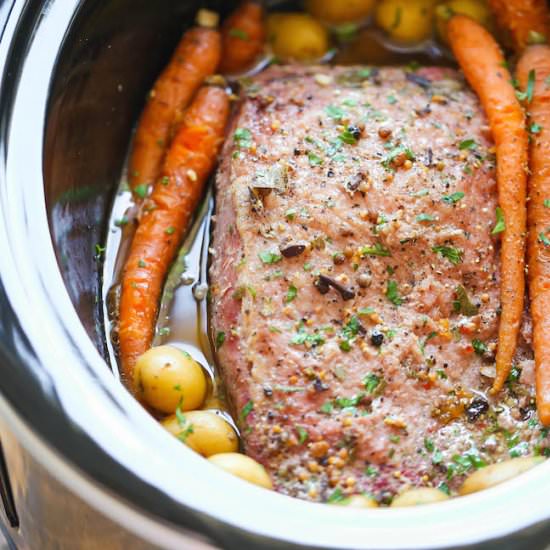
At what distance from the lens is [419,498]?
1.99 meters

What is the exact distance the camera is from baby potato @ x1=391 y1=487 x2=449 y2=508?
6.51 ft

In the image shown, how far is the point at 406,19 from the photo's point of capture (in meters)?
3.11

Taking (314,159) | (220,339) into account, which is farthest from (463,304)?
(220,339)

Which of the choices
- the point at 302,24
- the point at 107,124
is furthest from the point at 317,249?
the point at 302,24

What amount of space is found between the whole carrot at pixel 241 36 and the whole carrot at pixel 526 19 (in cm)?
85

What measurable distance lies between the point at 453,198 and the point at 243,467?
977 mm

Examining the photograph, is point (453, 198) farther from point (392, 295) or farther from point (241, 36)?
point (241, 36)

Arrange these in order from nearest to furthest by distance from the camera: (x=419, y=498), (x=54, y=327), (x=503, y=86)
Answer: (x=54, y=327) < (x=419, y=498) < (x=503, y=86)

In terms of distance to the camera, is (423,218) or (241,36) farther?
(241,36)

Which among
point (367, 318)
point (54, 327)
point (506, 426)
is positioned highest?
point (54, 327)

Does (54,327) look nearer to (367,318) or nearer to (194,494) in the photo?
(194,494)

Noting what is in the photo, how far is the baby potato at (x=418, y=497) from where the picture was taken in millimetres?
1984

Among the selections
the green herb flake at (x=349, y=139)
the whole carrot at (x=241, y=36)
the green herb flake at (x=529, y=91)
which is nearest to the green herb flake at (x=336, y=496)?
the green herb flake at (x=349, y=139)

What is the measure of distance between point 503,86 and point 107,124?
4.11 feet
